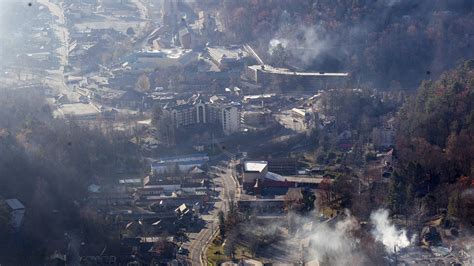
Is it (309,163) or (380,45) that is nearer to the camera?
(309,163)

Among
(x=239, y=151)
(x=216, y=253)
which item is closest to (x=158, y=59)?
(x=239, y=151)

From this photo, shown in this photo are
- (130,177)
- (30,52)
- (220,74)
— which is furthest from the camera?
(30,52)

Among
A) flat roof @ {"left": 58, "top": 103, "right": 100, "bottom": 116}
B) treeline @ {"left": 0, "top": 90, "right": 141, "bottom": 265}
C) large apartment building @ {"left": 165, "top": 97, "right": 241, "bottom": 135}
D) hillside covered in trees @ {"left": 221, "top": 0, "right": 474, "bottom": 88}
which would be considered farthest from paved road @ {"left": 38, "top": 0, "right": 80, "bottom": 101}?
hillside covered in trees @ {"left": 221, "top": 0, "right": 474, "bottom": 88}

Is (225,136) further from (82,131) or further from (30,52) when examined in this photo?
(30,52)

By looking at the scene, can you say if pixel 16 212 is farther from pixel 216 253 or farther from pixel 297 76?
pixel 297 76

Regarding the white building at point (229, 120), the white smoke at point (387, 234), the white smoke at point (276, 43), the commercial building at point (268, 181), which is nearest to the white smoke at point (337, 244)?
the white smoke at point (387, 234)

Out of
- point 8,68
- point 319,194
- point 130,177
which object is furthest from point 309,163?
point 8,68

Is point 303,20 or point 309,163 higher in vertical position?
point 303,20
